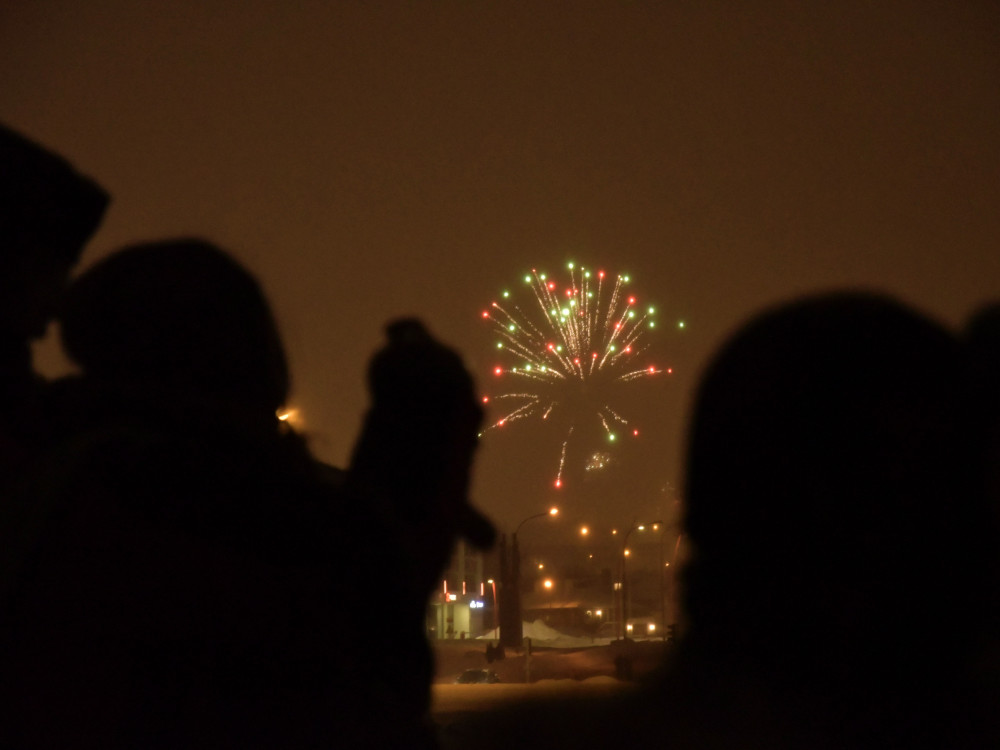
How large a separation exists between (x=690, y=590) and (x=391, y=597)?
68cm

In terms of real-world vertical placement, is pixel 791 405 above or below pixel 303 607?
above

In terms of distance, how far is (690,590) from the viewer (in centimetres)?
127

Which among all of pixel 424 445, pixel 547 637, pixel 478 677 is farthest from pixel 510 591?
pixel 424 445

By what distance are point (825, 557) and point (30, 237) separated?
1675mm

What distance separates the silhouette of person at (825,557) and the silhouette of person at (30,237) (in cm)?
134

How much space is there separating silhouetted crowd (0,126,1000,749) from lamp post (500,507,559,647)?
27.9 m

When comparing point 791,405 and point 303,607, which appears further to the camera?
point 303,607

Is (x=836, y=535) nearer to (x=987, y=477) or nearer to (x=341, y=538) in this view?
(x=987, y=477)

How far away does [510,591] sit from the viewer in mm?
35188

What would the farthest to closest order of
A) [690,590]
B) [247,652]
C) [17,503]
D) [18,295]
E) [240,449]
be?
[18,295]
[240,449]
[247,652]
[17,503]
[690,590]

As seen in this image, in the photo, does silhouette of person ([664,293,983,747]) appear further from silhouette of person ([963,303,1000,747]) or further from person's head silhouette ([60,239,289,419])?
person's head silhouette ([60,239,289,419])

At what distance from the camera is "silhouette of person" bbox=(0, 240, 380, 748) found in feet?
4.69

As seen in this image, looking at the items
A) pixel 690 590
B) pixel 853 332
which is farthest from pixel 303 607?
pixel 853 332

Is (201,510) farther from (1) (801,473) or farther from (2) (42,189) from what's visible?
(1) (801,473)
